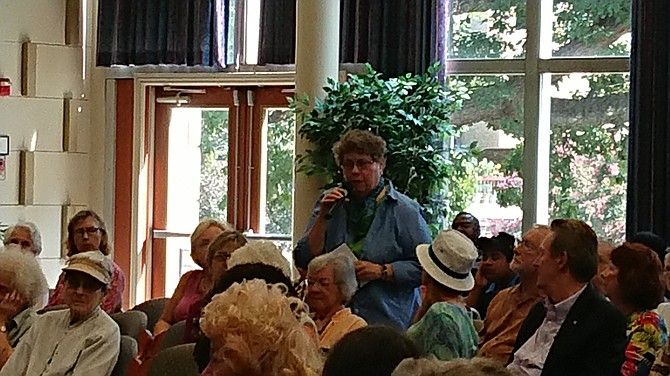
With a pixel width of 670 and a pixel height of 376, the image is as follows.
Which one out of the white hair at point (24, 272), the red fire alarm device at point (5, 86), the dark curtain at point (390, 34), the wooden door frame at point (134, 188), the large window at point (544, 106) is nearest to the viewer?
the white hair at point (24, 272)

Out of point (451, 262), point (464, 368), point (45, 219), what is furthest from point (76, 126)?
point (464, 368)

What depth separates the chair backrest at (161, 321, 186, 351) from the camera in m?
4.17

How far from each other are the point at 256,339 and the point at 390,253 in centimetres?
199

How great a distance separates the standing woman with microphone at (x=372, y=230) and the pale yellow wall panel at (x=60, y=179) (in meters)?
4.24

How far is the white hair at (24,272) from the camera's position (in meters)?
4.45

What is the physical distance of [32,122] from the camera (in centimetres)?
822

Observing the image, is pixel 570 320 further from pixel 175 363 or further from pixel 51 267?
pixel 51 267

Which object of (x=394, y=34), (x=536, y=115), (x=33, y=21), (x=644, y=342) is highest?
(x=33, y=21)

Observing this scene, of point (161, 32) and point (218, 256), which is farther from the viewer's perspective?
point (161, 32)

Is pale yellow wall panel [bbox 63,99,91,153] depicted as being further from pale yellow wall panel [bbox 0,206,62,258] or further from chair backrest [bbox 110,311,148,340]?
chair backrest [bbox 110,311,148,340]

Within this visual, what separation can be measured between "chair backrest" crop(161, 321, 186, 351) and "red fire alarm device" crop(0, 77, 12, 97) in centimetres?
435

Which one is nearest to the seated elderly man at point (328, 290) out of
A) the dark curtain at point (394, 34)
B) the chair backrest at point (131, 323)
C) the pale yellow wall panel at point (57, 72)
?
the chair backrest at point (131, 323)

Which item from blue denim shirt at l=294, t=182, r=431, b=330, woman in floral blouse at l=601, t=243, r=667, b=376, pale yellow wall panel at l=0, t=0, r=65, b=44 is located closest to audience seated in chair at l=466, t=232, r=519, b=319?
blue denim shirt at l=294, t=182, r=431, b=330

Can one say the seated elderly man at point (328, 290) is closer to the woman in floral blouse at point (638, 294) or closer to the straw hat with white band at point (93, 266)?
the straw hat with white band at point (93, 266)
